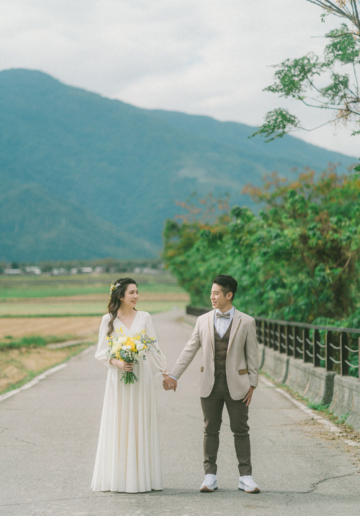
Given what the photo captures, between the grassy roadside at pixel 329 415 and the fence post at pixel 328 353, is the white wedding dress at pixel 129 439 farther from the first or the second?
the fence post at pixel 328 353

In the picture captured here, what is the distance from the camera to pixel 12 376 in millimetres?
17484

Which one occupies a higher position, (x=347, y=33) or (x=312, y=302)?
(x=347, y=33)

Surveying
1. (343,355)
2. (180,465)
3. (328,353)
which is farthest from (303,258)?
(180,465)

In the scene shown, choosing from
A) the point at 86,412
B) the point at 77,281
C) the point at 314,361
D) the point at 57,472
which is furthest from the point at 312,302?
the point at 77,281

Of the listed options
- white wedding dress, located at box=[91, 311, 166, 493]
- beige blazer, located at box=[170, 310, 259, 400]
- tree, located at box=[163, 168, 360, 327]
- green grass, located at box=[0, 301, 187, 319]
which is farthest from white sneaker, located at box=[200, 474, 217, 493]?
green grass, located at box=[0, 301, 187, 319]

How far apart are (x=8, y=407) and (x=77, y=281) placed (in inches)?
7060

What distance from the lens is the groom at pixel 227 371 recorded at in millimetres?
5859

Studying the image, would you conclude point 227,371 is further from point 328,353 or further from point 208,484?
point 328,353

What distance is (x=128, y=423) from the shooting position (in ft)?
19.7

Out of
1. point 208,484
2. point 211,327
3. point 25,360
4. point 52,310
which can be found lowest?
point 52,310

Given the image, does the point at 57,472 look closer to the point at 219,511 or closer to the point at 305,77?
the point at 219,511

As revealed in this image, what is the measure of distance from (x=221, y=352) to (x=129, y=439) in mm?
1065

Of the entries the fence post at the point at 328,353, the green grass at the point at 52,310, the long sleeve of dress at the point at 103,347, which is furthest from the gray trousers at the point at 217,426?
the green grass at the point at 52,310

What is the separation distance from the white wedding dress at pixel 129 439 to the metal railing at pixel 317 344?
408cm
